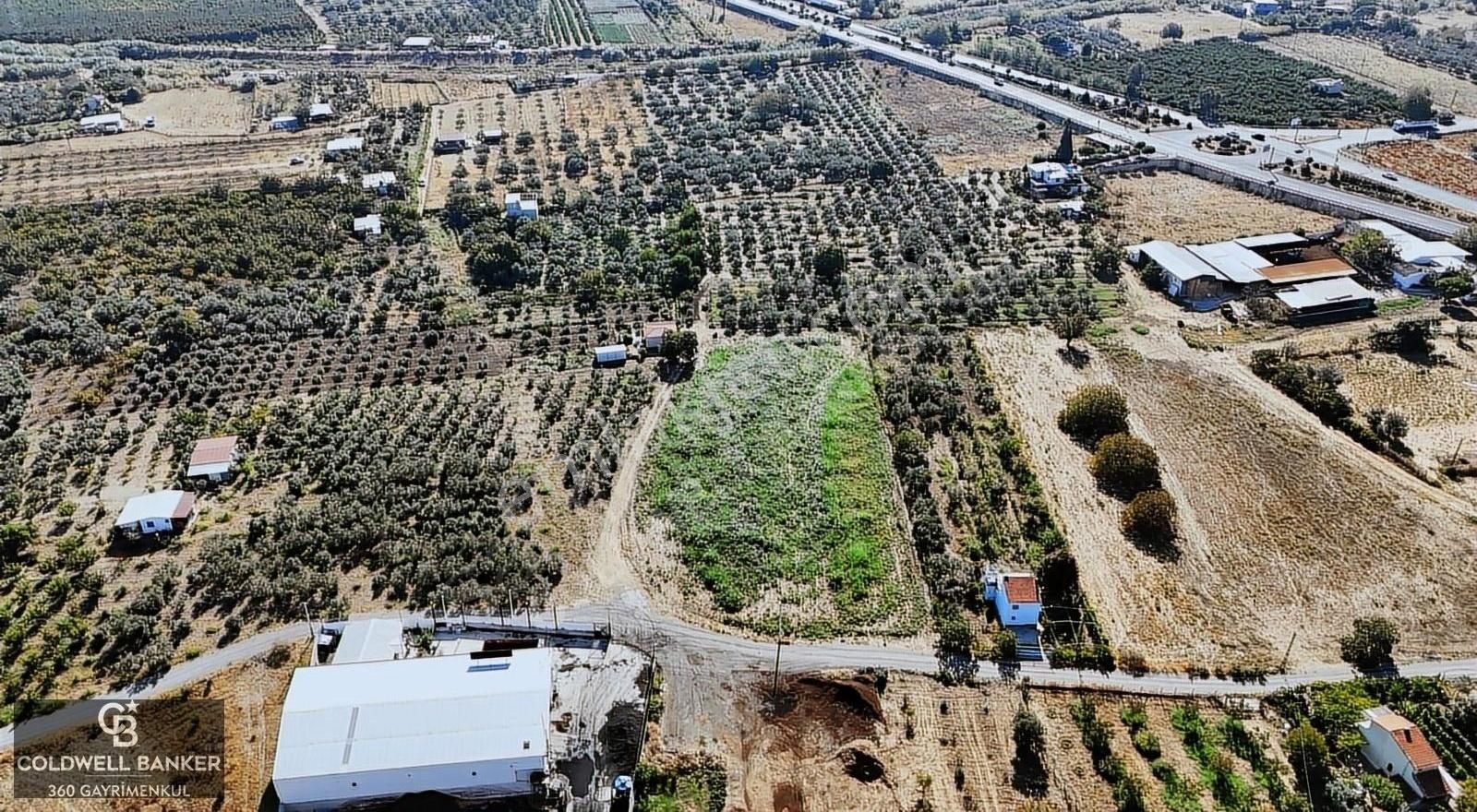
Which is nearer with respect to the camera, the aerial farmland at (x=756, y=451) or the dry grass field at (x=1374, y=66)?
the aerial farmland at (x=756, y=451)

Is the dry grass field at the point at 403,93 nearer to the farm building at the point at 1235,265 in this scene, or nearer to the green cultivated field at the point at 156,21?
the green cultivated field at the point at 156,21

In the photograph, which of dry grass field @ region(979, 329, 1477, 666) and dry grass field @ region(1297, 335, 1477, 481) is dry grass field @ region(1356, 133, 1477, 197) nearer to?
dry grass field @ region(1297, 335, 1477, 481)

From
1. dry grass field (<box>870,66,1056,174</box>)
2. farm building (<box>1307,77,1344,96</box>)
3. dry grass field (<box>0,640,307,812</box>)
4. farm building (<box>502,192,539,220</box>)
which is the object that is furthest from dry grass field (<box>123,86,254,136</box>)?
farm building (<box>1307,77,1344,96</box>)

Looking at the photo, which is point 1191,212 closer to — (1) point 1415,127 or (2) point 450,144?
(1) point 1415,127

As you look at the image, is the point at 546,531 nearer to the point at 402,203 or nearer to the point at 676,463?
the point at 676,463

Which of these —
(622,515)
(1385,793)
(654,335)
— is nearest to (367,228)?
(654,335)

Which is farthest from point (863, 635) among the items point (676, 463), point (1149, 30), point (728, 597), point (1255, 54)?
point (1149, 30)

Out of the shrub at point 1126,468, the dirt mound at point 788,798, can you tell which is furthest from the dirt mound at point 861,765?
the shrub at point 1126,468
